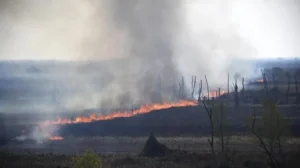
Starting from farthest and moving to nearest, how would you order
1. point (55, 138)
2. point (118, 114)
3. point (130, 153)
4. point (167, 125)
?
point (118, 114), point (167, 125), point (55, 138), point (130, 153)

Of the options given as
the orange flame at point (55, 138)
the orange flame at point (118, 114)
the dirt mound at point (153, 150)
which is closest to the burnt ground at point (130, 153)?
the orange flame at point (55, 138)

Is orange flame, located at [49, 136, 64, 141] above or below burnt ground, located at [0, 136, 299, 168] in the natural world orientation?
above

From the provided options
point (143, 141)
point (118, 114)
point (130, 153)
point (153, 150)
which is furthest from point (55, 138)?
point (153, 150)

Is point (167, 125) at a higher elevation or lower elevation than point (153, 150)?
higher

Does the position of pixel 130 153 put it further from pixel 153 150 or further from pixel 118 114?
pixel 118 114

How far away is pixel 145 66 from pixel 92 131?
4929 centimetres

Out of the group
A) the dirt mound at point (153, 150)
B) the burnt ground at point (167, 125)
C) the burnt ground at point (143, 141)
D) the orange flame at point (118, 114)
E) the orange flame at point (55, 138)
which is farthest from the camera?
the orange flame at point (118, 114)

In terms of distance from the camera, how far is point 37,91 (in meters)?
142

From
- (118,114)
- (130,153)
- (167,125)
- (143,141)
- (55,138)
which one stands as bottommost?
(130,153)

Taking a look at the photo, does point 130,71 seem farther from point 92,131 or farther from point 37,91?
point 92,131

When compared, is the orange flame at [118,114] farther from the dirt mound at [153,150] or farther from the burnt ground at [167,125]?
the dirt mound at [153,150]

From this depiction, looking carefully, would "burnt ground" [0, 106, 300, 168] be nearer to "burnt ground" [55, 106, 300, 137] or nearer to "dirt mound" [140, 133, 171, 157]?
"burnt ground" [55, 106, 300, 137]

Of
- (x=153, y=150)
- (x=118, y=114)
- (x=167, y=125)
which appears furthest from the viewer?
(x=118, y=114)

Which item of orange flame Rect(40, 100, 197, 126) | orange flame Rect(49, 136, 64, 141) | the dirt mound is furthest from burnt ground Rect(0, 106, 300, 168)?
orange flame Rect(40, 100, 197, 126)
